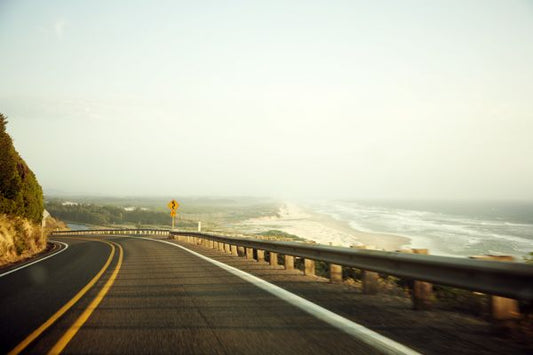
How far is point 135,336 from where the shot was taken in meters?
4.08

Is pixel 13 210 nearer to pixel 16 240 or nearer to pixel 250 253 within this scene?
pixel 16 240

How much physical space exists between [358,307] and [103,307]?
3.95 m

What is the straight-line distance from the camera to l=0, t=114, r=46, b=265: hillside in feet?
53.0

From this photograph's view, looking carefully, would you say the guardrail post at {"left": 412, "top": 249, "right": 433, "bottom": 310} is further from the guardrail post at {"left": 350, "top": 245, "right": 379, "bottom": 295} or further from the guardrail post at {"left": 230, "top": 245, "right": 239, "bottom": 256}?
the guardrail post at {"left": 230, "top": 245, "right": 239, "bottom": 256}

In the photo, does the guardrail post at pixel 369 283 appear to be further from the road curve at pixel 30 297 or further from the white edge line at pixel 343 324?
the road curve at pixel 30 297

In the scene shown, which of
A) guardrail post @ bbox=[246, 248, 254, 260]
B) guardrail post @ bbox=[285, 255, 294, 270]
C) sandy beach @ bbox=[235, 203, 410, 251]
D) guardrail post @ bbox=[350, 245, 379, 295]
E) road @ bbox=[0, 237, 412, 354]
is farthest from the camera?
sandy beach @ bbox=[235, 203, 410, 251]

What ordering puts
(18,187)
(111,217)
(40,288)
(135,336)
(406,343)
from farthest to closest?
(111,217), (18,187), (40,288), (135,336), (406,343)

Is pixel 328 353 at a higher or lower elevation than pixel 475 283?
lower

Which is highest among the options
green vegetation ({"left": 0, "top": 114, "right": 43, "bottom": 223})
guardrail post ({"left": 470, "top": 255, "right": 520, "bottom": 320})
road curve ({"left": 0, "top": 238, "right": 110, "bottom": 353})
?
green vegetation ({"left": 0, "top": 114, "right": 43, "bottom": 223})

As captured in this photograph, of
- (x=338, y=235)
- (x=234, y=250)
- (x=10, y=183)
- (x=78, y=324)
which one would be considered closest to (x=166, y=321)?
(x=78, y=324)

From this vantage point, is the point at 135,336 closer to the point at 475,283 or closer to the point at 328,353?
the point at 328,353

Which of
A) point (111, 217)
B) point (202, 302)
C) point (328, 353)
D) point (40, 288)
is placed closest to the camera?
point (328, 353)

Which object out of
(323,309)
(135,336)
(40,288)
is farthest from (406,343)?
(40,288)

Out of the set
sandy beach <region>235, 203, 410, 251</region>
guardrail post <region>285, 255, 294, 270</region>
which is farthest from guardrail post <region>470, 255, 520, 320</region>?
guardrail post <region>285, 255, 294, 270</region>
